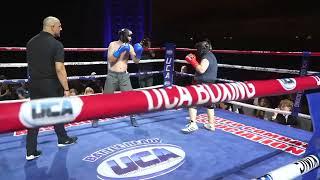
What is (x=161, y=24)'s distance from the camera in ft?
42.2

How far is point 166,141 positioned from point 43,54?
1526 mm

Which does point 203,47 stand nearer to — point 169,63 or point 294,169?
point 169,63

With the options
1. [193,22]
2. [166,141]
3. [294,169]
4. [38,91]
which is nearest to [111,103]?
[294,169]

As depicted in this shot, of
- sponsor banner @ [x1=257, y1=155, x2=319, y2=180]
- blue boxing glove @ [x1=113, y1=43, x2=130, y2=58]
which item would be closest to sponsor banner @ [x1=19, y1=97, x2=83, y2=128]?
sponsor banner @ [x1=257, y1=155, x2=319, y2=180]

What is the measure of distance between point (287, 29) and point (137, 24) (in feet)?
24.3

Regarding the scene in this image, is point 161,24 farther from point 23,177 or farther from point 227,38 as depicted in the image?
point 23,177

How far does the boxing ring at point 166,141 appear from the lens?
78 centimetres

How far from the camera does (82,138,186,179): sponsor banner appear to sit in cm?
245

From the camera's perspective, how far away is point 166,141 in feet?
10.6

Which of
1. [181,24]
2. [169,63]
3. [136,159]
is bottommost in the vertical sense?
[136,159]

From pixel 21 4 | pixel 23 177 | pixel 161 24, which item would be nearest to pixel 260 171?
pixel 23 177

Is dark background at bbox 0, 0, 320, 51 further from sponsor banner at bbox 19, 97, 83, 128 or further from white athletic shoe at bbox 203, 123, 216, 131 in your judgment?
sponsor banner at bbox 19, 97, 83, 128

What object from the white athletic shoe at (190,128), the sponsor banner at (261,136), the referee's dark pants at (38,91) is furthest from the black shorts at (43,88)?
the white athletic shoe at (190,128)

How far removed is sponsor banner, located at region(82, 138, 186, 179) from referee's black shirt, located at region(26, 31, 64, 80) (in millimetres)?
878
